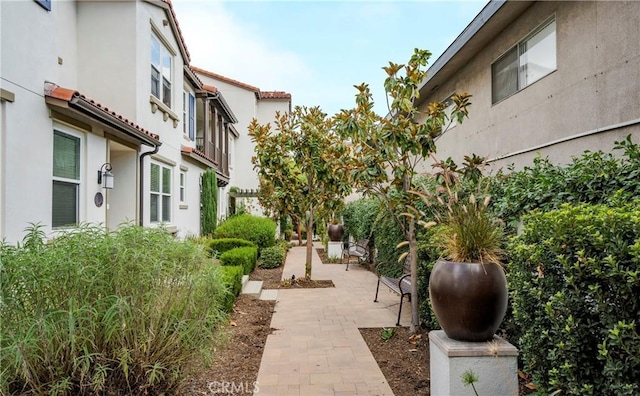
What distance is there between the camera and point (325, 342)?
528cm

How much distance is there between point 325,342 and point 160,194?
7.20 meters

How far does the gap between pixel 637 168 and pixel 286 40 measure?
10.2m

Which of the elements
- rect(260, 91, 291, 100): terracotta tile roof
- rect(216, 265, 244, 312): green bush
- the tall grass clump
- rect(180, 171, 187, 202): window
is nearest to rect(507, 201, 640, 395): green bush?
the tall grass clump

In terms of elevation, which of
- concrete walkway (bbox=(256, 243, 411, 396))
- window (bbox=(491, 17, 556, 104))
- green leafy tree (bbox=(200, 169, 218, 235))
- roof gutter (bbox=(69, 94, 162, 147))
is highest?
window (bbox=(491, 17, 556, 104))

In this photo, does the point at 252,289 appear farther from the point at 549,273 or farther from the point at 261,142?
the point at 549,273

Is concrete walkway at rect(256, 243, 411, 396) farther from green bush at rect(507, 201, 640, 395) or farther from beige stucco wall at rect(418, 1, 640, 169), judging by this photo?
beige stucco wall at rect(418, 1, 640, 169)

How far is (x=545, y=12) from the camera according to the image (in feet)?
21.7

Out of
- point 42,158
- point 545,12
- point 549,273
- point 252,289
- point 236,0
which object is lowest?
point 252,289

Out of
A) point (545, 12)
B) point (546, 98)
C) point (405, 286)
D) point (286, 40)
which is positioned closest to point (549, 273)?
point (405, 286)

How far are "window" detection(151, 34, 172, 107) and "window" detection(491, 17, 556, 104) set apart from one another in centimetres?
819

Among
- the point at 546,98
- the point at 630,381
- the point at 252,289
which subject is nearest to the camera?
the point at 630,381

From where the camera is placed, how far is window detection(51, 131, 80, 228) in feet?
20.3

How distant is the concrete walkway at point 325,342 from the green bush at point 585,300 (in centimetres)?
177

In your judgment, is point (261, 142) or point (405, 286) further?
point (261, 142)
